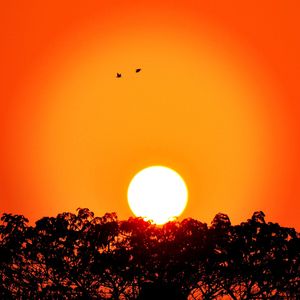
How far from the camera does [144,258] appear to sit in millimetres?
30906

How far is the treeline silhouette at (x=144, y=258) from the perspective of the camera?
3086 centimetres

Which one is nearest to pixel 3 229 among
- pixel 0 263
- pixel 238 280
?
pixel 0 263

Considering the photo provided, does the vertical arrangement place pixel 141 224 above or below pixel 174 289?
above

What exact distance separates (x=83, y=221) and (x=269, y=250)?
29.6 feet

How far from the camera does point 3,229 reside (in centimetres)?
3219

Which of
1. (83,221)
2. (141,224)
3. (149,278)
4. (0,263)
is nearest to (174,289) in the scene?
(149,278)

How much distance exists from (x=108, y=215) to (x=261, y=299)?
8616 millimetres

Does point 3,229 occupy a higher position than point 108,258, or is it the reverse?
point 3,229

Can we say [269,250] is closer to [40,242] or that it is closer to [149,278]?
[149,278]

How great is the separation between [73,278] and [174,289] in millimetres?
4939

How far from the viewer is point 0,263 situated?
105ft

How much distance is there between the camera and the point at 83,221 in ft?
105

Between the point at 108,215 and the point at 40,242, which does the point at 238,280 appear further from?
the point at 40,242

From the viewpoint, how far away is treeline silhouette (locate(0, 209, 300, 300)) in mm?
30859
